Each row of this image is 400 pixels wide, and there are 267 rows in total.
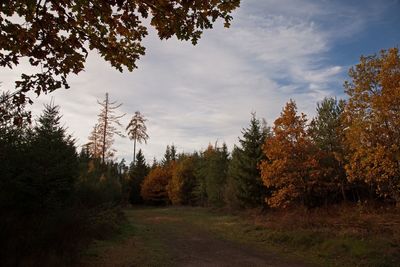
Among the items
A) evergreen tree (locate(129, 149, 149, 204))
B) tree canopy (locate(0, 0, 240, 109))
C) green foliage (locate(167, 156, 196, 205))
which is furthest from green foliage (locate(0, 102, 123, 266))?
evergreen tree (locate(129, 149, 149, 204))

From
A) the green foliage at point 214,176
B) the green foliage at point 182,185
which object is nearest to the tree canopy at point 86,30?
the green foliage at point 214,176

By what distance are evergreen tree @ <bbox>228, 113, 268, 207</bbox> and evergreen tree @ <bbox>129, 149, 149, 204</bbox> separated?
1344 inches

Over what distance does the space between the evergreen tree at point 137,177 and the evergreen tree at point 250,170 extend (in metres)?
34.1

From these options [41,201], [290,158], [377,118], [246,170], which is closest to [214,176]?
[246,170]

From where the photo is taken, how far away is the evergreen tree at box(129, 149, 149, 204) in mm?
63844

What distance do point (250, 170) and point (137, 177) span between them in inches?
1468

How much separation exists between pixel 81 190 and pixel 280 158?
47.1ft

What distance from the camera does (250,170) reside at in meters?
31.6

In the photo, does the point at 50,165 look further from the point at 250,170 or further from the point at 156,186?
the point at 156,186

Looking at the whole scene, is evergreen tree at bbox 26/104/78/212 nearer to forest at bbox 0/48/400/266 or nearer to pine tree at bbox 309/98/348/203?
forest at bbox 0/48/400/266

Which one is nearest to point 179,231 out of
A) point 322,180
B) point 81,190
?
point 81,190

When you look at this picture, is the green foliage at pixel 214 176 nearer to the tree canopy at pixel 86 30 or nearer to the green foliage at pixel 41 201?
the green foliage at pixel 41 201

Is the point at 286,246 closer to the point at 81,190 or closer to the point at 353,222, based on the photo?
the point at 353,222

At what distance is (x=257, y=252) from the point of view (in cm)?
1441
